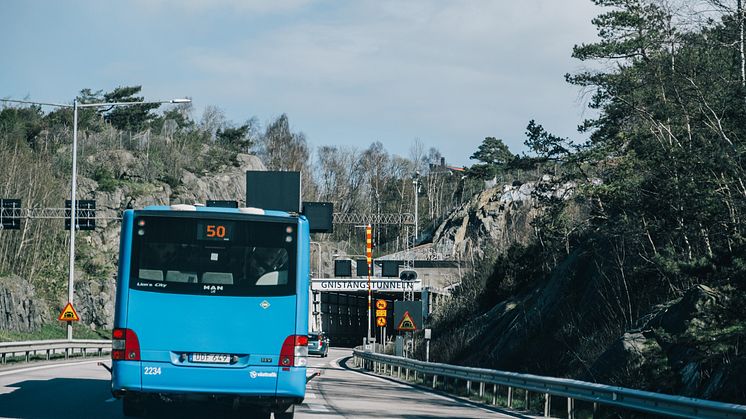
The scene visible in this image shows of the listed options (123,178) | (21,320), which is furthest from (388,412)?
(123,178)

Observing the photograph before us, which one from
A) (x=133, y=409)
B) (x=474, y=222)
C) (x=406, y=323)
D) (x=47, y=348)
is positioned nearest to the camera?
(x=133, y=409)

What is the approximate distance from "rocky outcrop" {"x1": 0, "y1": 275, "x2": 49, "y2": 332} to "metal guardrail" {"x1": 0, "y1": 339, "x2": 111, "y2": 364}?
9.80 metres

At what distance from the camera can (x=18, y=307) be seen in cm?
5628

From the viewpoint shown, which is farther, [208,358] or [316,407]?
[316,407]

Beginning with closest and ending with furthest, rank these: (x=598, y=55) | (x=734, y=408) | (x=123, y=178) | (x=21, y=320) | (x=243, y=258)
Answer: (x=734, y=408)
(x=243, y=258)
(x=598, y=55)
(x=21, y=320)
(x=123, y=178)

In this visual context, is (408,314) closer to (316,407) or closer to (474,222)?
(316,407)

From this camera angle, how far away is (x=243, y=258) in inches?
551

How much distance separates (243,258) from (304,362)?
172 centimetres

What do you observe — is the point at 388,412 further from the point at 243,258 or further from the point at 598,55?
the point at 598,55

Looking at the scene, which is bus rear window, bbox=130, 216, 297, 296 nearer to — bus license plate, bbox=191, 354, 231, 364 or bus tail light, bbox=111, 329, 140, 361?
bus tail light, bbox=111, 329, 140, 361

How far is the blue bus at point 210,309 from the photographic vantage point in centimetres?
1365

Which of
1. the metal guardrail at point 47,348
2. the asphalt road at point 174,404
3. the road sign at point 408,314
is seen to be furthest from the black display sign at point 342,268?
the asphalt road at point 174,404

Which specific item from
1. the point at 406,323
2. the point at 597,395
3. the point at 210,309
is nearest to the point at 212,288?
the point at 210,309

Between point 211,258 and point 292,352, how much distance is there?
1742 millimetres
